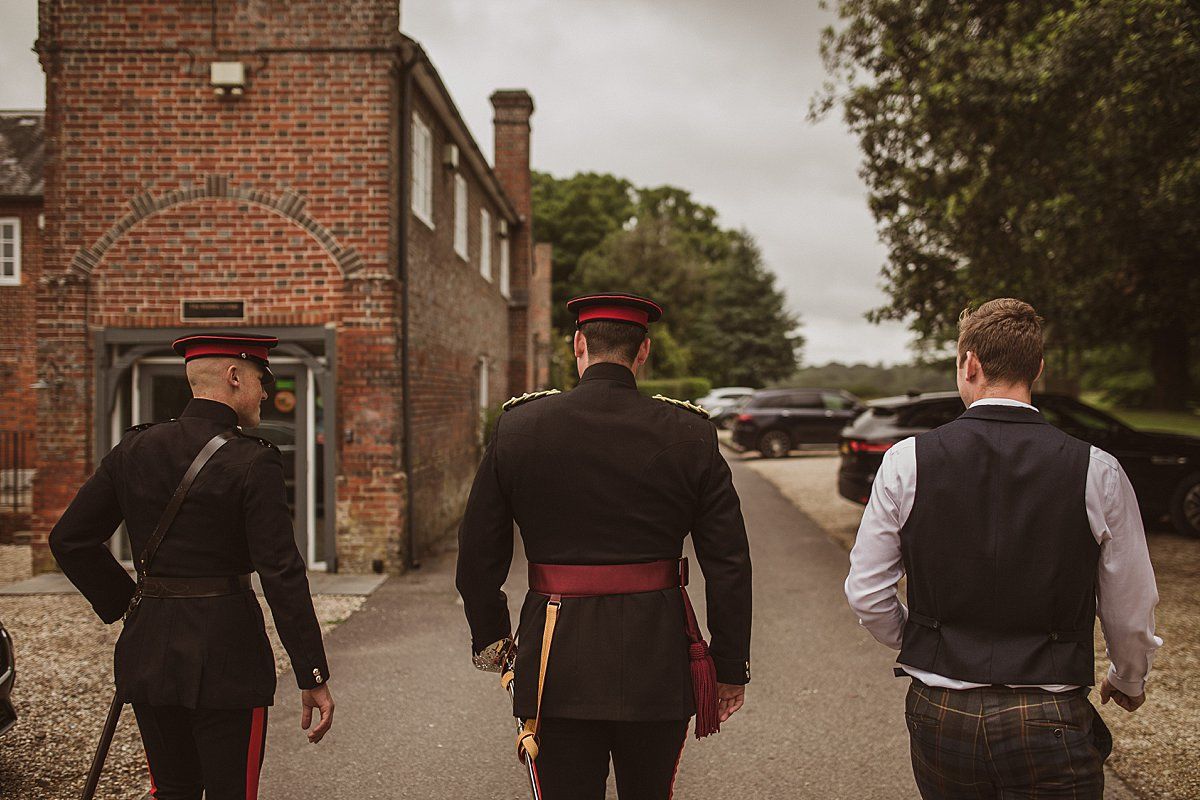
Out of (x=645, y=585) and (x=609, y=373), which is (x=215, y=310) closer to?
(x=609, y=373)

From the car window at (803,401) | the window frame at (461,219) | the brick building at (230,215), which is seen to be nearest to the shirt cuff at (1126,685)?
the brick building at (230,215)

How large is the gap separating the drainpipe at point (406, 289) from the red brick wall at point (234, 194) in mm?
237

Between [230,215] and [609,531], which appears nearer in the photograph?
[609,531]

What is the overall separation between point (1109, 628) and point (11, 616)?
27.9 ft

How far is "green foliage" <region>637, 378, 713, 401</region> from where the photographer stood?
132 feet

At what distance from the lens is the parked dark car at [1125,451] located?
35.8ft

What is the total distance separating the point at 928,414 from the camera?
10.9 meters

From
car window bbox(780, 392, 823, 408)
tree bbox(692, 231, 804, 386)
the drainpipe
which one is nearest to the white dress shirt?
the drainpipe

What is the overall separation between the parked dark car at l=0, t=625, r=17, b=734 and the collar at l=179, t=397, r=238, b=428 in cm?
226

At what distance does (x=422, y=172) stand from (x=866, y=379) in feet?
176

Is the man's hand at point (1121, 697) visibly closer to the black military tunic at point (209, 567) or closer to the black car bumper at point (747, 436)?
the black military tunic at point (209, 567)

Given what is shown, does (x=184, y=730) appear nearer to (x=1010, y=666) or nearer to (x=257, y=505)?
(x=257, y=505)

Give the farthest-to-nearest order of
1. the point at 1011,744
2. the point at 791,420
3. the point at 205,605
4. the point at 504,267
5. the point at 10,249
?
the point at 791,420, the point at 10,249, the point at 504,267, the point at 205,605, the point at 1011,744

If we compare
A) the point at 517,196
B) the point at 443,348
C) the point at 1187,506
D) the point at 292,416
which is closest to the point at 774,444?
the point at 517,196
